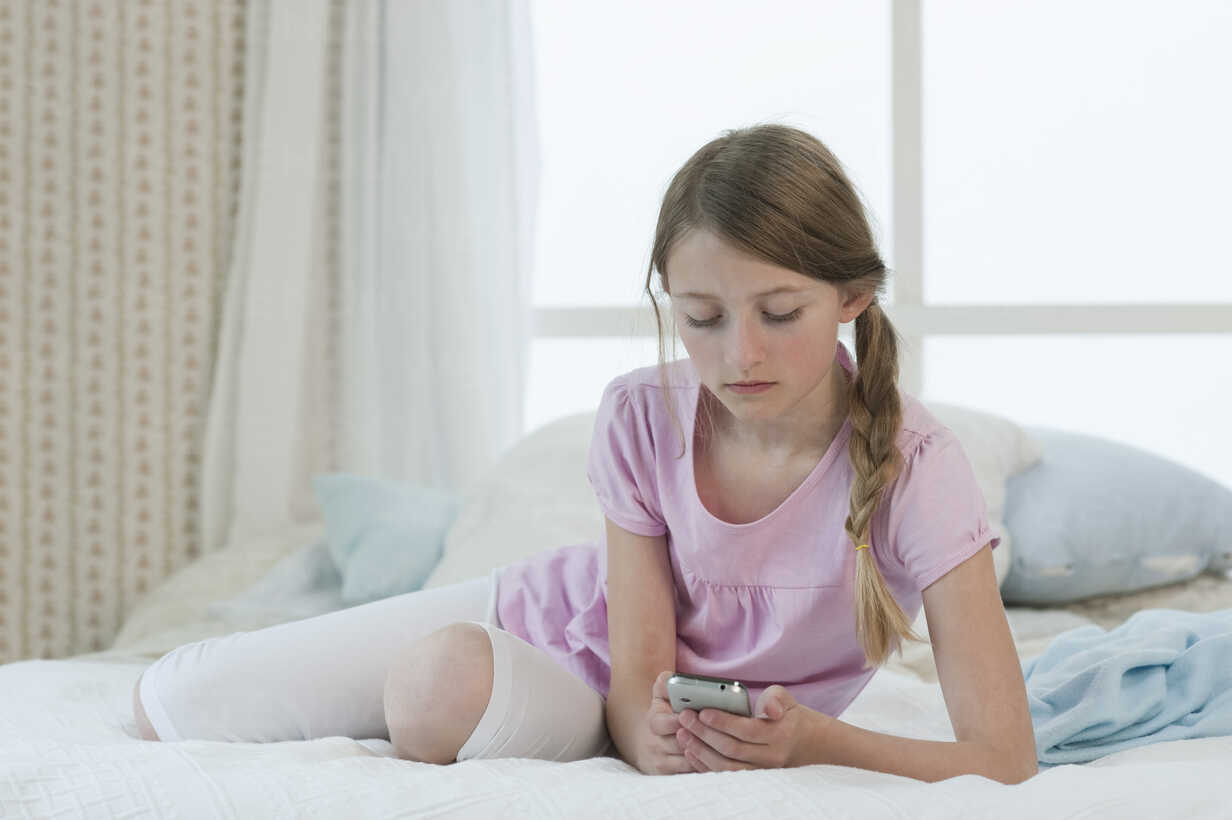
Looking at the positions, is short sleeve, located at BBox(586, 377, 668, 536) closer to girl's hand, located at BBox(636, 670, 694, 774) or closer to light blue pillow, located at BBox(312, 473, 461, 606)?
girl's hand, located at BBox(636, 670, 694, 774)

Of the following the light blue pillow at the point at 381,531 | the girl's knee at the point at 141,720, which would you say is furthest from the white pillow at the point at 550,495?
the girl's knee at the point at 141,720

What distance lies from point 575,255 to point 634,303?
0.18 meters

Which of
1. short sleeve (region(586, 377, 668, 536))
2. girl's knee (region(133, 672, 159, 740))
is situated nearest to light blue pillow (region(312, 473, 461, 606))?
girl's knee (region(133, 672, 159, 740))

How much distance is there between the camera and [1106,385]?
258cm

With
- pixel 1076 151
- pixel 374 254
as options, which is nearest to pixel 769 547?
pixel 374 254

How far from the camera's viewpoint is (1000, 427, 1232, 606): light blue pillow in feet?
5.90

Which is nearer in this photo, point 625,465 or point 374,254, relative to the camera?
point 625,465

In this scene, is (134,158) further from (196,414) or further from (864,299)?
(864,299)

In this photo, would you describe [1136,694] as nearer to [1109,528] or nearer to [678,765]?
[678,765]

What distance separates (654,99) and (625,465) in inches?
63.6

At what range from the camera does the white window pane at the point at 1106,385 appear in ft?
8.43

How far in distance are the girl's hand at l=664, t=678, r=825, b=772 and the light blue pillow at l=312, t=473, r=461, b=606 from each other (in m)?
1.01

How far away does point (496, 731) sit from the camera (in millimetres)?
988

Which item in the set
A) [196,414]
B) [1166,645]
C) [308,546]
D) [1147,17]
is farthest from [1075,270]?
[196,414]
